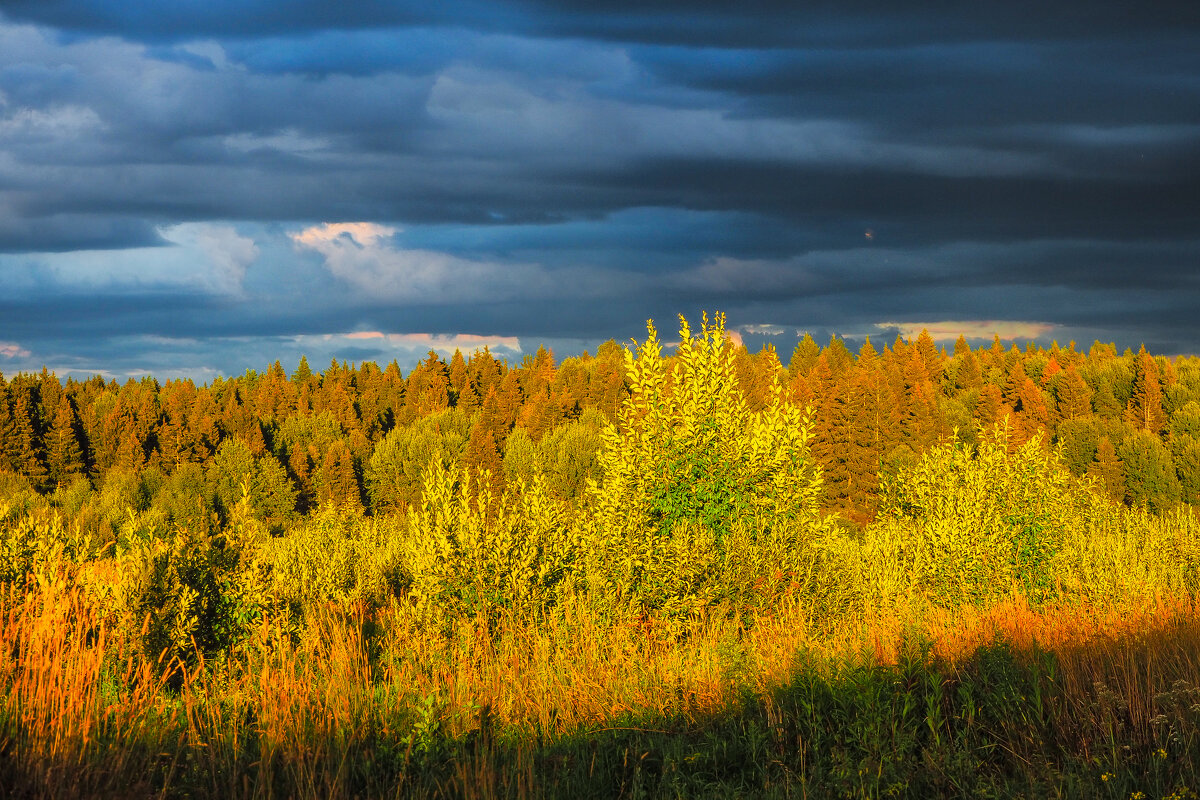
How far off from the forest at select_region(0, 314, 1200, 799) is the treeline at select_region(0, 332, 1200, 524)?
4359cm

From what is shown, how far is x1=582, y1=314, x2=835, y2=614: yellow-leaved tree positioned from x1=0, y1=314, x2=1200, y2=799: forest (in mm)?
44

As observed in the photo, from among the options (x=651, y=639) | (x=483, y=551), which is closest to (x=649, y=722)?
(x=651, y=639)

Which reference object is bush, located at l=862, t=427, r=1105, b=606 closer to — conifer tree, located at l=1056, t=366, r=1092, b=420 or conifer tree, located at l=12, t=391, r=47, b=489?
conifer tree, located at l=1056, t=366, r=1092, b=420

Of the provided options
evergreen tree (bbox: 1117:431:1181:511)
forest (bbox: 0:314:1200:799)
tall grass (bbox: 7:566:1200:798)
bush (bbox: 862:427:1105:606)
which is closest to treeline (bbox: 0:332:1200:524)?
evergreen tree (bbox: 1117:431:1181:511)

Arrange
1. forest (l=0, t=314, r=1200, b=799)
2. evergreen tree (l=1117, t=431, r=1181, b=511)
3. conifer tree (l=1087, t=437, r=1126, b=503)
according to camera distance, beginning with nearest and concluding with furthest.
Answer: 1. forest (l=0, t=314, r=1200, b=799)
2. evergreen tree (l=1117, t=431, r=1181, b=511)
3. conifer tree (l=1087, t=437, r=1126, b=503)

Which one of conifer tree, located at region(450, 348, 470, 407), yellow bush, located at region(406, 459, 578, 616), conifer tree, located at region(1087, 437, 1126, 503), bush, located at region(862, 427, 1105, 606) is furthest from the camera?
conifer tree, located at region(450, 348, 470, 407)

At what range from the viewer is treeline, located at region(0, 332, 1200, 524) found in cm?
7869

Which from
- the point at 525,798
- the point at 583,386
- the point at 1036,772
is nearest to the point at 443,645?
the point at 525,798

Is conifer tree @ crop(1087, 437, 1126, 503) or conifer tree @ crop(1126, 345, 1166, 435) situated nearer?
conifer tree @ crop(1087, 437, 1126, 503)

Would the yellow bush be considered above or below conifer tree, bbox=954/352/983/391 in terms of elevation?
below

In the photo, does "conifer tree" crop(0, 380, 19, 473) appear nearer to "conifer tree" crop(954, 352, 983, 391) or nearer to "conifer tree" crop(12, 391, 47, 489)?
"conifer tree" crop(12, 391, 47, 489)

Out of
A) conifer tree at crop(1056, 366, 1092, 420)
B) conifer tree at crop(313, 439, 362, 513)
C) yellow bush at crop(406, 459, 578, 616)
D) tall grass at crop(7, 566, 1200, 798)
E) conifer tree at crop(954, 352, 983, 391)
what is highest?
conifer tree at crop(954, 352, 983, 391)

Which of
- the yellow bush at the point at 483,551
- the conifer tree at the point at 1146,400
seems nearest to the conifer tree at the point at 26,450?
the yellow bush at the point at 483,551

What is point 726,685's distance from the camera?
8.40 m
